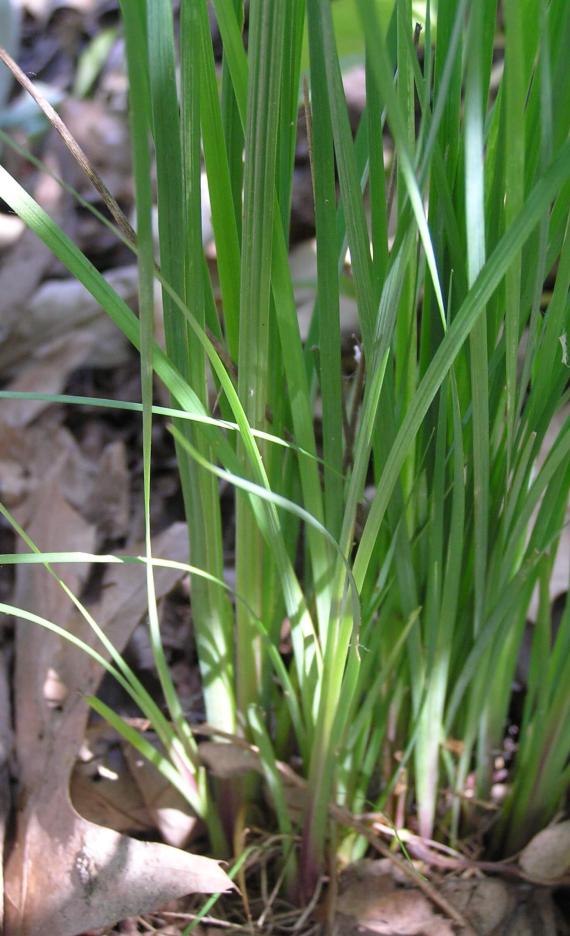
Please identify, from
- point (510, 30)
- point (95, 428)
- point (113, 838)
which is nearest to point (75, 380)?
point (95, 428)

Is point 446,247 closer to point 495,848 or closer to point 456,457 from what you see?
point 456,457

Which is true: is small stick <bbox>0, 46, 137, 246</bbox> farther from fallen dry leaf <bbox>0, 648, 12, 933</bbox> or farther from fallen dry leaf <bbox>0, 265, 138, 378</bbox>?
fallen dry leaf <bbox>0, 265, 138, 378</bbox>

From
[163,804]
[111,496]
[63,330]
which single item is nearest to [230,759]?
[163,804]

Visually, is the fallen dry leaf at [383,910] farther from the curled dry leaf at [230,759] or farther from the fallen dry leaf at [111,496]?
the fallen dry leaf at [111,496]

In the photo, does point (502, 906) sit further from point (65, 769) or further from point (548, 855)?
point (65, 769)

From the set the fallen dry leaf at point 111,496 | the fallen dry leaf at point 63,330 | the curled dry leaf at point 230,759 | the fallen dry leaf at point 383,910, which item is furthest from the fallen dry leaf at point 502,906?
the fallen dry leaf at point 63,330

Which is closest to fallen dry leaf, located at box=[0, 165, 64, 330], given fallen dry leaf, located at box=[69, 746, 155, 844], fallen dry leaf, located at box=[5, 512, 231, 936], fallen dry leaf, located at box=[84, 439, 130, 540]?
fallen dry leaf, located at box=[84, 439, 130, 540]

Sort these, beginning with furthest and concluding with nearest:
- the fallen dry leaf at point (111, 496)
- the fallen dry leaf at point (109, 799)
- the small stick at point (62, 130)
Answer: the fallen dry leaf at point (111, 496) < the fallen dry leaf at point (109, 799) < the small stick at point (62, 130)

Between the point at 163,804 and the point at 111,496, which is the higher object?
the point at 111,496
